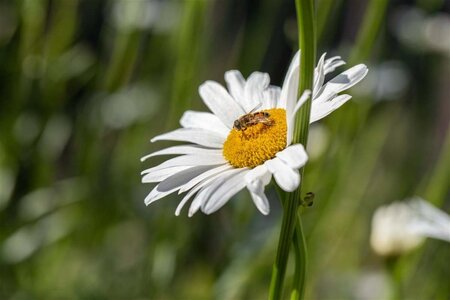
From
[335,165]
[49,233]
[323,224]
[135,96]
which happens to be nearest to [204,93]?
[335,165]

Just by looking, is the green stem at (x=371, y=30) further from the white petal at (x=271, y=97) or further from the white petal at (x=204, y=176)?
the white petal at (x=204, y=176)

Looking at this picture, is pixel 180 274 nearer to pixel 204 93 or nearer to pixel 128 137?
pixel 128 137

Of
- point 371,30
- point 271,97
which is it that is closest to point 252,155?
point 271,97

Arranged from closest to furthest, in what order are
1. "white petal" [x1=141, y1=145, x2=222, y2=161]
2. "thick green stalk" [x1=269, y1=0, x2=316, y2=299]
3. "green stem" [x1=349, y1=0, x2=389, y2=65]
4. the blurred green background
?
"thick green stalk" [x1=269, y1=0, x2=316, y2=299] < "white petal" [x1=141, y1=145, x2=222, y2=161] < "green stem" [x1=349, y1=0, x2=389, y2=65] < the blurred green background

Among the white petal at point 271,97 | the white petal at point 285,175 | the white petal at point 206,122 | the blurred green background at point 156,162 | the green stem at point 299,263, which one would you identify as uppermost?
the white petal at point 285,175

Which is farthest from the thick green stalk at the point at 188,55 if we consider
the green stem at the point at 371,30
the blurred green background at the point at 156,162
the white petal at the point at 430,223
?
the white petal at the point at 430,223

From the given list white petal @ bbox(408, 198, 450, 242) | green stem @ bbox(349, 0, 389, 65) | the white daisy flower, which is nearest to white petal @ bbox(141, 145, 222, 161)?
the white daisy flower

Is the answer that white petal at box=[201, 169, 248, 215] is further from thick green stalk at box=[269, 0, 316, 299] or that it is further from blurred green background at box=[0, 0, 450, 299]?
blurred green background at box=[0, 0, 450, 299]

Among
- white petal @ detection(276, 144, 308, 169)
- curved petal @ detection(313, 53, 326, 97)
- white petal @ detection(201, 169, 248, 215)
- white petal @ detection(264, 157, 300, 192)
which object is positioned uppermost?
curved petal @ detection(313, 53, 326, 97)
